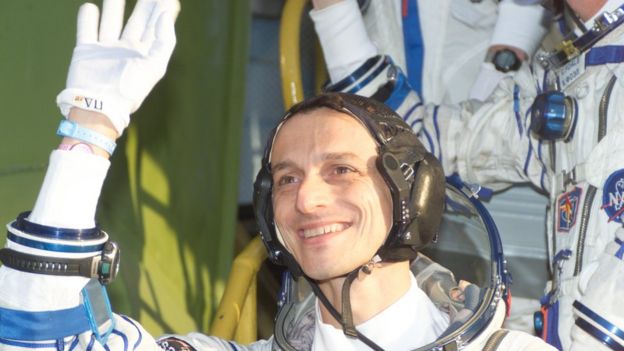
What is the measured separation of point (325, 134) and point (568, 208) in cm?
59

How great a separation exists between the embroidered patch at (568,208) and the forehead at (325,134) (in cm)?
51

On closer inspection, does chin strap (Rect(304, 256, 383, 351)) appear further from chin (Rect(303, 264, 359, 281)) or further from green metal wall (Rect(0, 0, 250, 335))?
green metal wall (Rect(0, 0, 250, 335))

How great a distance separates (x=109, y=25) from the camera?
4.22 ft

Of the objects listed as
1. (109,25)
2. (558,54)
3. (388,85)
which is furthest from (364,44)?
(109,25)

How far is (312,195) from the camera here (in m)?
1.40

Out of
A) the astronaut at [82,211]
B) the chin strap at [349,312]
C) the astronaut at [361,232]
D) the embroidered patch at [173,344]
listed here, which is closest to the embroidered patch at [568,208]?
the astronaut at [361,232]

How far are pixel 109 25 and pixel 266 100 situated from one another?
2.33 m

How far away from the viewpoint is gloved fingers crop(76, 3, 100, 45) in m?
1.28

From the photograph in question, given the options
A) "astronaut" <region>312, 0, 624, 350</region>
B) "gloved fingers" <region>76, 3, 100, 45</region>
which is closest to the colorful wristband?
"gloved fingers" <region>76, 3, 100, 45</region>

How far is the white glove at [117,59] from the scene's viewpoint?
1246 millimetres

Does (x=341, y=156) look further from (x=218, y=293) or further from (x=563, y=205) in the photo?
(x=218, y=293)

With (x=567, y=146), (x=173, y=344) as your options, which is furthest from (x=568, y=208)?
(x=173, y=344)

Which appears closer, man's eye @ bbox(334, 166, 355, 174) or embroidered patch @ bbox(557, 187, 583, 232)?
man's eye @ bbox(334, 166, 355, 174)

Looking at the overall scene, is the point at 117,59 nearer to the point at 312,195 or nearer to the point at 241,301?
the point at 312,195
